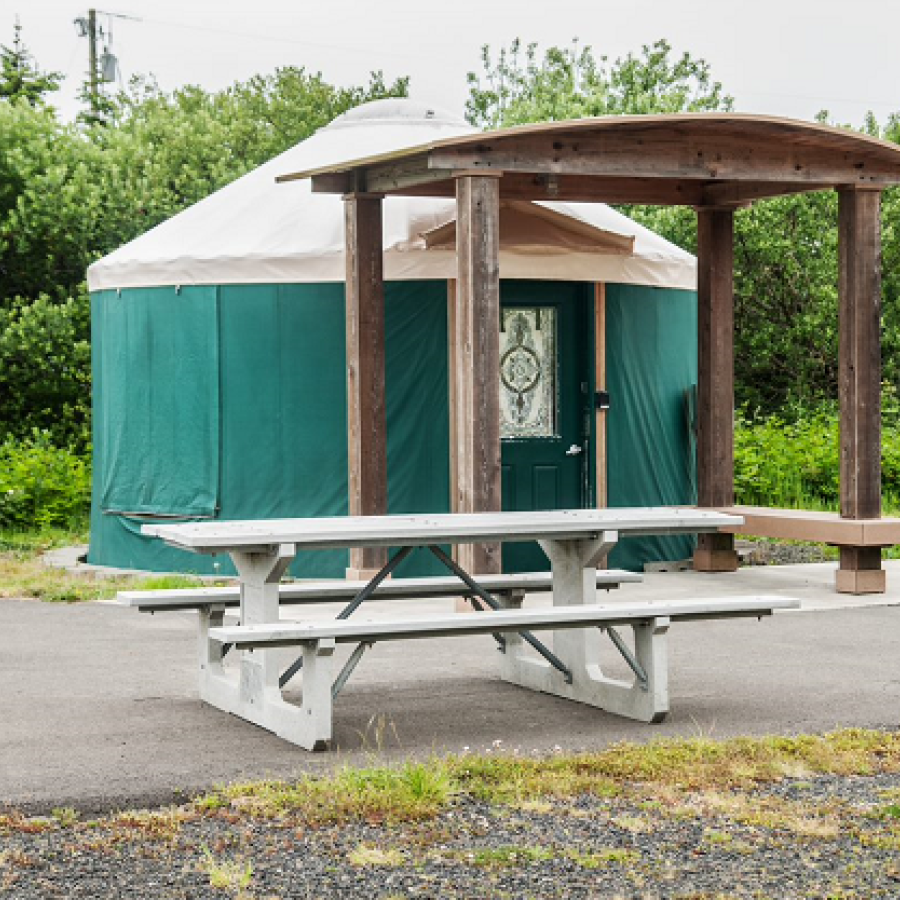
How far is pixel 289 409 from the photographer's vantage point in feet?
34.9

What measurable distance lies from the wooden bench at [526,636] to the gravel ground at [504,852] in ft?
2.87

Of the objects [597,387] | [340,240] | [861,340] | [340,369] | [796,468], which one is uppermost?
[340,240]

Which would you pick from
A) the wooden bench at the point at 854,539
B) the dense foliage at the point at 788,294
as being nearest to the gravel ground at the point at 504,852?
the wooden bench at the point at 854,539

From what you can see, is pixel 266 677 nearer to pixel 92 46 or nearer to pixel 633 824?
pixel 633 824

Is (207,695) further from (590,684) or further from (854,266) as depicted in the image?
(854,266)

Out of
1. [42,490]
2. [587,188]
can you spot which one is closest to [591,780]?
[587,188]

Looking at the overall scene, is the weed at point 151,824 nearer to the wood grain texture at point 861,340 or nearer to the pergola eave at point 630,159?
the pergola eave at point 630,159

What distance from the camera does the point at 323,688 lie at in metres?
5.60

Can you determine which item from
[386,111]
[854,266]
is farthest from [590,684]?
[386,111]

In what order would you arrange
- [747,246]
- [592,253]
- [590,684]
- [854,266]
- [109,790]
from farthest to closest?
[747,246], [592,253], [854,266], [590,684], [109,790]

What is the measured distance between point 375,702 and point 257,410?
4.43 metres

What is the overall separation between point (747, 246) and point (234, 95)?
2116 centimetres

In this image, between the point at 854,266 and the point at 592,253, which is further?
the point at 592,253

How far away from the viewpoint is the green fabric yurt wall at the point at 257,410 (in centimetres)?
1046
